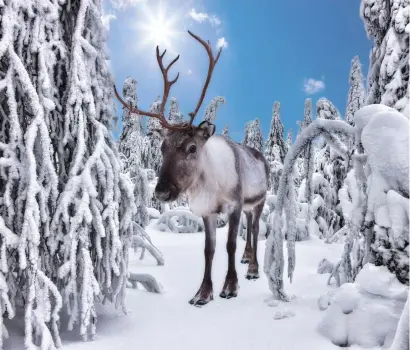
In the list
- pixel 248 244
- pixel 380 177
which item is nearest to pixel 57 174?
pixel 380 177

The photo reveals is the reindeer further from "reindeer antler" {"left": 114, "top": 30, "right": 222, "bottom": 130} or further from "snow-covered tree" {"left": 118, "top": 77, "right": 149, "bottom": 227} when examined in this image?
"snow-covered tree" {"left": 118, "top": 77, "right": 149, "bottom": 227}

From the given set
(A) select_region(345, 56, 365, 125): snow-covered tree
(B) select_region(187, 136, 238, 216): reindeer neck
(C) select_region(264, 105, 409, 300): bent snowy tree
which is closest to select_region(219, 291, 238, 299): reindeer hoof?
(B) select_region(187, 136, 238, 216): reindeer neck

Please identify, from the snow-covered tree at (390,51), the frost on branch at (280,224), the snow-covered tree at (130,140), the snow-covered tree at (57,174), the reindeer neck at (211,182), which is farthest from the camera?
the snow-covered tree at (130,140)

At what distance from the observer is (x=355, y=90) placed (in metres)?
21.1

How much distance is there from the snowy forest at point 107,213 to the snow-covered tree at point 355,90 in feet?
56.6

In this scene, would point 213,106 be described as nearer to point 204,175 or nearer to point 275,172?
point 275,172

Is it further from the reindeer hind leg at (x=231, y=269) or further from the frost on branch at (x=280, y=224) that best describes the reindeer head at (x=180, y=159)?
the frost on branch at (x=280, y=224)

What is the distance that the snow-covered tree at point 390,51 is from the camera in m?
3.67

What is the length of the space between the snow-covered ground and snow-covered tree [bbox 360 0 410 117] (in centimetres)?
224

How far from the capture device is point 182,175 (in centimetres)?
478

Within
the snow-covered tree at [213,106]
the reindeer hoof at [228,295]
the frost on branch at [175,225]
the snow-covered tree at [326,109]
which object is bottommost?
the reindeer hoof at [228,295]

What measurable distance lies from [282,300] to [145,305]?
162 cm

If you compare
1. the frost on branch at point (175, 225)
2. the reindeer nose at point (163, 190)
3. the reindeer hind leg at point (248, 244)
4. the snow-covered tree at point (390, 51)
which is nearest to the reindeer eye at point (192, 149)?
the reindeer nose at point (163, 190)

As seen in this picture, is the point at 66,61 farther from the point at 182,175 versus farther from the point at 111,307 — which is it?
the point at 111,307
